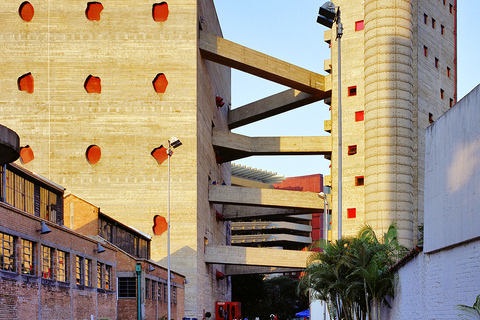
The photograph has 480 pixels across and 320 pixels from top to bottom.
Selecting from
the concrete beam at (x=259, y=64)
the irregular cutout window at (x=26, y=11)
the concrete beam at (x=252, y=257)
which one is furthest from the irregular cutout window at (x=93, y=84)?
the concrete beam at (x=252, y=257)

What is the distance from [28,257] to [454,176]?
16.6m

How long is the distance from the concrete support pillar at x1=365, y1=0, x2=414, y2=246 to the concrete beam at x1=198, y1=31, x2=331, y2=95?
6041 mm

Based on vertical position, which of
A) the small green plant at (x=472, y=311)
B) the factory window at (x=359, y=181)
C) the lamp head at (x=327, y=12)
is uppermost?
the lamp head at (x=327, y=12)

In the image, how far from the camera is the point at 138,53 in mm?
60156

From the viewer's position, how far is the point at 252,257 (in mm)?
63875

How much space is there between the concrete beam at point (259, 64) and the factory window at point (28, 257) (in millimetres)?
37508

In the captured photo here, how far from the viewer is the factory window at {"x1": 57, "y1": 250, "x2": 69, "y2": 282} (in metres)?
29.6

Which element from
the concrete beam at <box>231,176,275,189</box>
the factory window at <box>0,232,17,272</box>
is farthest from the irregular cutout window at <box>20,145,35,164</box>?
the concrete beam at <box>231,176,275,189</box>

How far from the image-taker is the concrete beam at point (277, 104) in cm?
6862

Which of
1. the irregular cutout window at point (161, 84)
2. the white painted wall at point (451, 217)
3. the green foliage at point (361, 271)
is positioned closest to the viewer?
the white painted wall at point (451, 217)

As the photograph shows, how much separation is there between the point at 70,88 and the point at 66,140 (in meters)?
4.45

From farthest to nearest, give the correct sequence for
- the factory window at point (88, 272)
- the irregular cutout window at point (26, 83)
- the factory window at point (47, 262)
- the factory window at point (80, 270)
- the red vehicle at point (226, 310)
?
1. the red vehicle at point (226, 310)
2. the irregular cutout window at point (26, 83)
3. the factory window at point (88, 272)
4. the factory window at point (80, 270)
5. the factory window at point (47, 262)

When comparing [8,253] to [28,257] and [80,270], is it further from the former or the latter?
[80,270]

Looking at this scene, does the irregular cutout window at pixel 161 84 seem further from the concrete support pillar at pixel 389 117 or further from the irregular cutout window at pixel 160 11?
the concrete support pillar at pixel 389 117
